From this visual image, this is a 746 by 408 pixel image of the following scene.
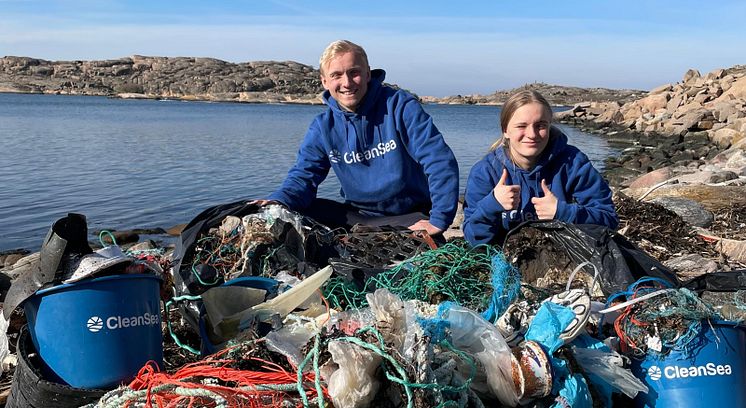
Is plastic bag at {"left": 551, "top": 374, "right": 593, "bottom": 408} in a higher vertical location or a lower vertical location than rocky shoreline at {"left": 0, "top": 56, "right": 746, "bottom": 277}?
higher

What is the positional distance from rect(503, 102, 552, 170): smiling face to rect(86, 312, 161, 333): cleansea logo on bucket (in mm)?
2661

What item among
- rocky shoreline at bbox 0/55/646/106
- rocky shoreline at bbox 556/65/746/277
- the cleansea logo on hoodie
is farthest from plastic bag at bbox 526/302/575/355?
rocky shoreline at bbox 0/55/646/106

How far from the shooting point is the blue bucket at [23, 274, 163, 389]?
2.83m

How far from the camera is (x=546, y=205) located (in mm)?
4383

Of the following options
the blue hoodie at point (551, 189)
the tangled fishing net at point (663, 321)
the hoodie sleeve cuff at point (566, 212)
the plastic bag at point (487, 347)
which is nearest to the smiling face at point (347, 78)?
the blue hoodie at point (551, 189)

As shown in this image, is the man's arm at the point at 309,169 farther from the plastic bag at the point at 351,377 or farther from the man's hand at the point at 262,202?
the plastic bag at the point at 351,377

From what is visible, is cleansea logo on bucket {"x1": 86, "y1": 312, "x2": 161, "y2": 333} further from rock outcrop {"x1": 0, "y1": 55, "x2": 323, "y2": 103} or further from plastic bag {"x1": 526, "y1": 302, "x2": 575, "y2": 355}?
rock outcrop {"x1": 0, "y1": 55, "x2": 323, "y2": 103}

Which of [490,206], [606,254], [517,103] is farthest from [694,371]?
[517,103]

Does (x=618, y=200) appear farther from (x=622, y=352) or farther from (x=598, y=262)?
(x=622, y=352)

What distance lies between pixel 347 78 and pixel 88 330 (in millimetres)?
3223

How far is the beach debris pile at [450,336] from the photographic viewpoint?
250cm

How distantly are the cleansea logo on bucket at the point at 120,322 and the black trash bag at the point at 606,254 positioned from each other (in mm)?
2394

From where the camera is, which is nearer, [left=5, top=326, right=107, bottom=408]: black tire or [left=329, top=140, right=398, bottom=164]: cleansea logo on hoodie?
[left=5, top=326, right=107, bottom=408]: black tire

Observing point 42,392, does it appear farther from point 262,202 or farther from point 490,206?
point 490,206
